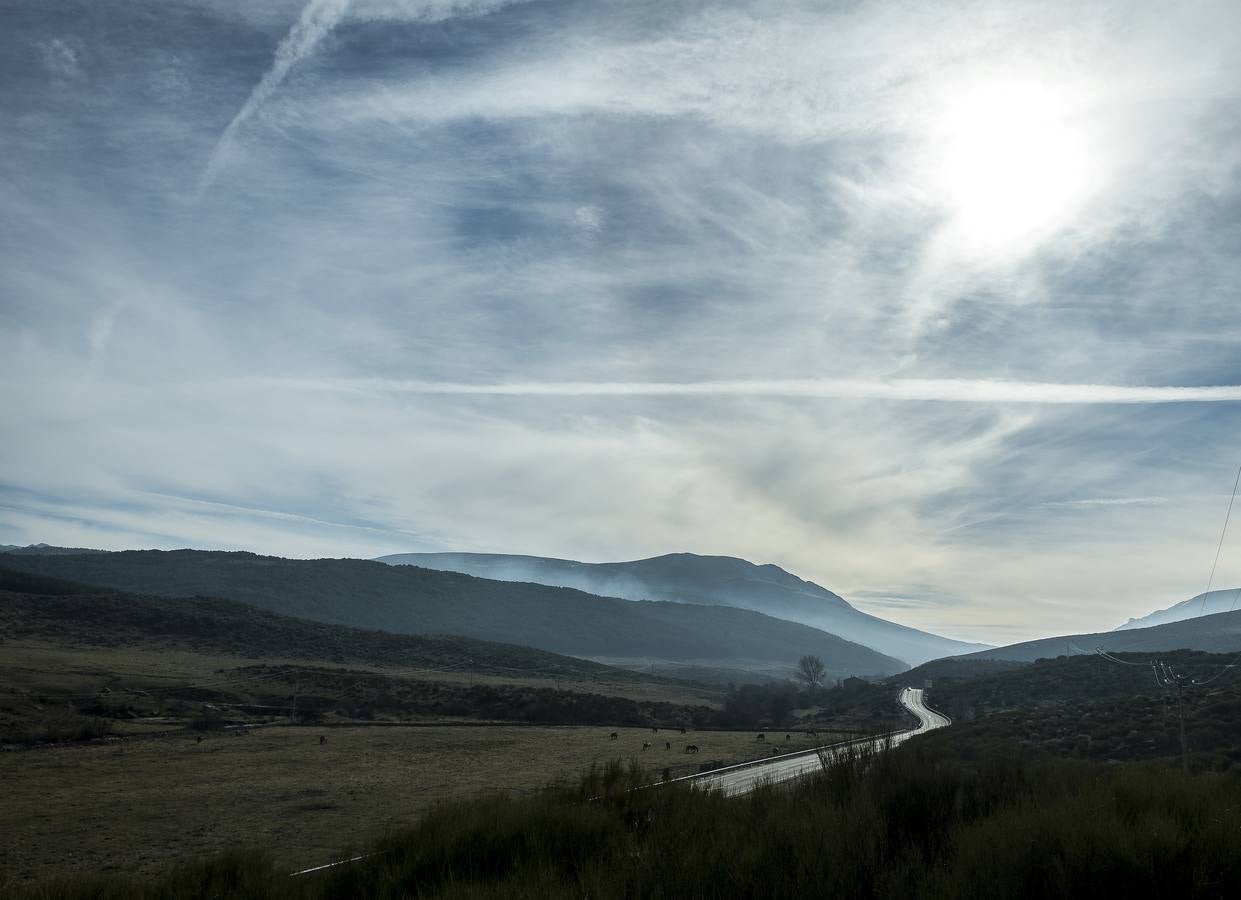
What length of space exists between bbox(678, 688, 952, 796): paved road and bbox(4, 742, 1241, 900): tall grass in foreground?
0.62m

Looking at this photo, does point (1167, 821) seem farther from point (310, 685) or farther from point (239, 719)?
point (310, 685)

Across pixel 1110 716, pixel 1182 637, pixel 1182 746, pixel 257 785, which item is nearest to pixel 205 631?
pixel 257 785

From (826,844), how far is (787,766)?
25047 millimetres

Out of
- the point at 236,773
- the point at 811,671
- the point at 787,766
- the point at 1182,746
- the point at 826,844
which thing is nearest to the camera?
the point at 826,844

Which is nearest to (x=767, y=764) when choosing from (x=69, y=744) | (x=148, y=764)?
(x=148, y=764)

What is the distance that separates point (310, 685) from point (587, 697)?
2361 cm

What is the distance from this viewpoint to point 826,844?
848 centimetres

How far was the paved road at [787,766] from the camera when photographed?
13.3 metres

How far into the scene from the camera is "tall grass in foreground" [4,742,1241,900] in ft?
25.5

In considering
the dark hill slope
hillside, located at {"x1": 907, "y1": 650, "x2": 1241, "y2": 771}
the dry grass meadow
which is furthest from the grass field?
the dark hill slope

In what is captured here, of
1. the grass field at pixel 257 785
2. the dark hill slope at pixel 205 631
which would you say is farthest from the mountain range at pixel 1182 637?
the grass field at pixel 257 785

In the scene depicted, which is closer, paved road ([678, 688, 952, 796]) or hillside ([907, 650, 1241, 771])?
paved road ([678, 688, 952, 796])

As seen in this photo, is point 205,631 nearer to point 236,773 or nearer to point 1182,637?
point 236,773

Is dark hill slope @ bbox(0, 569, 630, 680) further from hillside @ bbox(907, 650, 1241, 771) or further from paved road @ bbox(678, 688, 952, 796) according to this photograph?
hillside @ bbox(907, 650, 1241, 771)
